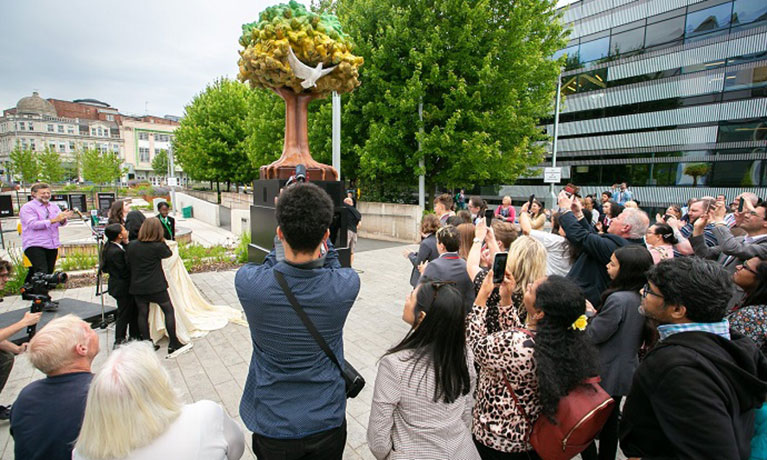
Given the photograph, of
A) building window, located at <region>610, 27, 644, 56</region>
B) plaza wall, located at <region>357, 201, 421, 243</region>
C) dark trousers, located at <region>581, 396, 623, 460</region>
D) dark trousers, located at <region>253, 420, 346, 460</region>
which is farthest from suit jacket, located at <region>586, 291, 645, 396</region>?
A: building window, located at <region>610, 27, 644, 56</region>

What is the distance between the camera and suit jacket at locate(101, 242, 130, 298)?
173 inches

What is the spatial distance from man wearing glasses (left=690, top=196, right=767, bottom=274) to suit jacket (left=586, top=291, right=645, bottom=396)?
1.69 metres

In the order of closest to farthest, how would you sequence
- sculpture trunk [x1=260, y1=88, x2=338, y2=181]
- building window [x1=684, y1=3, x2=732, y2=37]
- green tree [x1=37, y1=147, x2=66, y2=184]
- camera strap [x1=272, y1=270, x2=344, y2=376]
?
1. camera strap [x1=272, y1=270, x2=344, y2=376]
2. sculpture trunk [x1=260, y1=88, x2=338, y2=181]
3. building window [x1=684, y1=3, x2=732, y2=37]
4. green tree [x1=37, y1=147, x2=66, y2=184]

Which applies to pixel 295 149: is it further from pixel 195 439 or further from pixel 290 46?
pixel 195 439

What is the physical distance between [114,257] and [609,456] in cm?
556

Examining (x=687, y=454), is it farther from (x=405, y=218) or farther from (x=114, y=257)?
(x=405, y=218)

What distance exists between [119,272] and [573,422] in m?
5.12

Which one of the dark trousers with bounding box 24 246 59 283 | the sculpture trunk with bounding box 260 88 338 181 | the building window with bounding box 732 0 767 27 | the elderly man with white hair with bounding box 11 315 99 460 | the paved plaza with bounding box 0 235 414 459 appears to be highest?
the building window with bounding box 732 0 767 27

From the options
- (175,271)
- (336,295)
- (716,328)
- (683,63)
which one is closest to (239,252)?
(175,271)

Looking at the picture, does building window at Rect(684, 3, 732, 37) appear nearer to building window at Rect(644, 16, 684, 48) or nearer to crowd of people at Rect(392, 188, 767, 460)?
building window at Rect(644, 16, 684, 48)

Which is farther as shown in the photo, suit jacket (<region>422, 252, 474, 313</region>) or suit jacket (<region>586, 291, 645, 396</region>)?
suit jacket (<region>422, 252, 474, 313</region>)

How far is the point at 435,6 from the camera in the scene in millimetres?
12883

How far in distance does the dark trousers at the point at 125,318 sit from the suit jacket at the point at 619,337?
17.4 ft

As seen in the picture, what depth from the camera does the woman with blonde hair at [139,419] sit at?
137 centimetres
